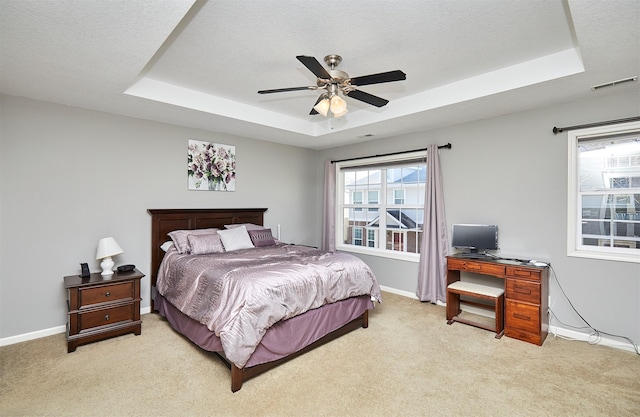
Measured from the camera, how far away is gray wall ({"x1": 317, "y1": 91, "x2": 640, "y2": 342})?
9.89ft

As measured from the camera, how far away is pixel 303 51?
2.64 m

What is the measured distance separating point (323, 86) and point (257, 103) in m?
1.69

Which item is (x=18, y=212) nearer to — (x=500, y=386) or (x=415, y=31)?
(x=415, y=31)

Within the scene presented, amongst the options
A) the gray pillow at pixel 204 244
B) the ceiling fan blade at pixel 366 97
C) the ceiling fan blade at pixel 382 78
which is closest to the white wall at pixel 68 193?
the gray pillow at pixel 204 244

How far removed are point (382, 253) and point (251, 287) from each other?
119 inches

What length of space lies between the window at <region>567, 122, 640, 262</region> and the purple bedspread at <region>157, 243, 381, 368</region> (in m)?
2.29

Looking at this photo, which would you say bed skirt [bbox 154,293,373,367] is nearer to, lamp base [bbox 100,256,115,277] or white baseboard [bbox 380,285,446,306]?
lamp base [bbox 100,256,115,277]

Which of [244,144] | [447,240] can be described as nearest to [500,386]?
[447,240]

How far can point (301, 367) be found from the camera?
2609mm

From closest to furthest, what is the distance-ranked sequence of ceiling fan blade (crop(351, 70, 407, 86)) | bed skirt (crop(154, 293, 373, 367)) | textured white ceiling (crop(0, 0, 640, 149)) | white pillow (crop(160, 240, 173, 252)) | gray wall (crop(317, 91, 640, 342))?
textured white ceiling (crop(0, 0, 640, 149)) → ceiling fan blade (crop(351, 70, 407, 86)) → bed skirt (crop(154, 293, 373, 367)) → gray wall (crop(317, 91, 640, 342)) → white pillow (crop(160, 240, 173, 252))

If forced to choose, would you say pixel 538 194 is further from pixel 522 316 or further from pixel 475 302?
pixel 475 302

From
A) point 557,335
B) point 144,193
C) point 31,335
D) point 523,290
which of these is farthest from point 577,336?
point 31,335

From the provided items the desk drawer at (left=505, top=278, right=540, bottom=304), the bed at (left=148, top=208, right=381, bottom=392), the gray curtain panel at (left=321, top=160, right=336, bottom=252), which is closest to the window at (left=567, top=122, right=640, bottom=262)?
the desk drawer at (left=505, top=278, right=540, bottom=304)

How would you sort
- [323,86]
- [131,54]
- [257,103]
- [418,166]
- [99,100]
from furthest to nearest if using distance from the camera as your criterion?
[418,166], [257,103], [99,100], [323,86], [131,54]
